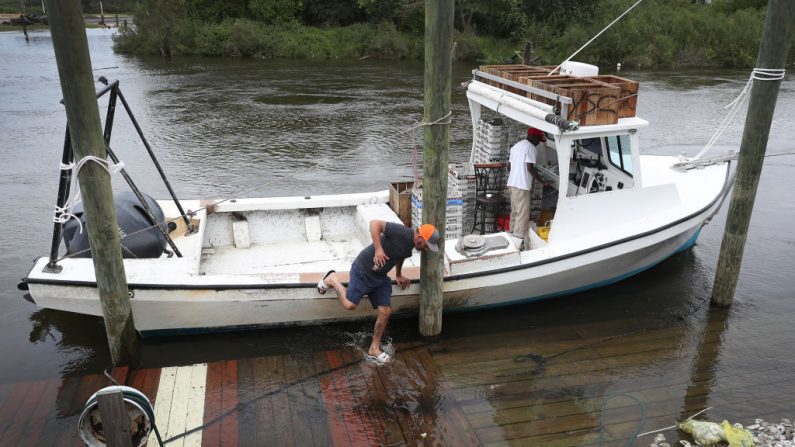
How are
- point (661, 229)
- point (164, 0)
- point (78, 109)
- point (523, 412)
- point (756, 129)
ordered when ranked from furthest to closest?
point (164, 0)
point (661, 229)
point (756, 129)
point (523, 412)
point (78, 109)

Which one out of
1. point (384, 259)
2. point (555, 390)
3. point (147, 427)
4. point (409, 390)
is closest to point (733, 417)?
point (555, 390)

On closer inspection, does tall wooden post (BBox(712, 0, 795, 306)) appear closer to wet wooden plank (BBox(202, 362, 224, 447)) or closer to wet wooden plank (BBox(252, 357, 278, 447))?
wet wooden plank (BBox(252, 357, 278, 447))

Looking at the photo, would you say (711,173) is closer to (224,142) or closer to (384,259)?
(384,259)

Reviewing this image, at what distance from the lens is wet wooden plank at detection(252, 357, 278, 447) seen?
4.77 m

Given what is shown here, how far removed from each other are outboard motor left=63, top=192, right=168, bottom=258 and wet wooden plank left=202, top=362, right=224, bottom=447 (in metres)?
1.47

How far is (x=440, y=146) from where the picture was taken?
550 centimetres

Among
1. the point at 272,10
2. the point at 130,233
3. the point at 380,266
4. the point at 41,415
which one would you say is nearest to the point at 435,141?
the point at 380,266

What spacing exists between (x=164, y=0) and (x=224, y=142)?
2161cm

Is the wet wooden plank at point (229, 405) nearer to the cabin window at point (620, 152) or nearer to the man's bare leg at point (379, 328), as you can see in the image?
the man's bare leg at point (379, 328)

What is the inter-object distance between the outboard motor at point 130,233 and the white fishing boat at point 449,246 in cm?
12

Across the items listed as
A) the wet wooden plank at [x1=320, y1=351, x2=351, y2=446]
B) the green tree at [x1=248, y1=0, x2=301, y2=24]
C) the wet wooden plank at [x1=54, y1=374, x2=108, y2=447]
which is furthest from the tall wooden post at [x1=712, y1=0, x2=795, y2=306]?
the green tree at [x1=248, y1=0, x2=301, y2=24]

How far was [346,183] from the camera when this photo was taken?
12.5m

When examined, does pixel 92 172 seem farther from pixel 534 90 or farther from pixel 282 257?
pixel 534 90

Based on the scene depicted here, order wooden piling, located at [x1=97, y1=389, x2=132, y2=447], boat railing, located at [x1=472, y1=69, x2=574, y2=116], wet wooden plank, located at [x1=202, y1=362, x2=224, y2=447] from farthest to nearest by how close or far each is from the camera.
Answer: boat railing, located at [x1=472, y1=69, x2=574, y2=116]
wet wooden plank, located at [x1=202, y1=362, x2=224, y2=447]
wooden piling, located at [x1=97, y1=389, x2=132, y2=447]
